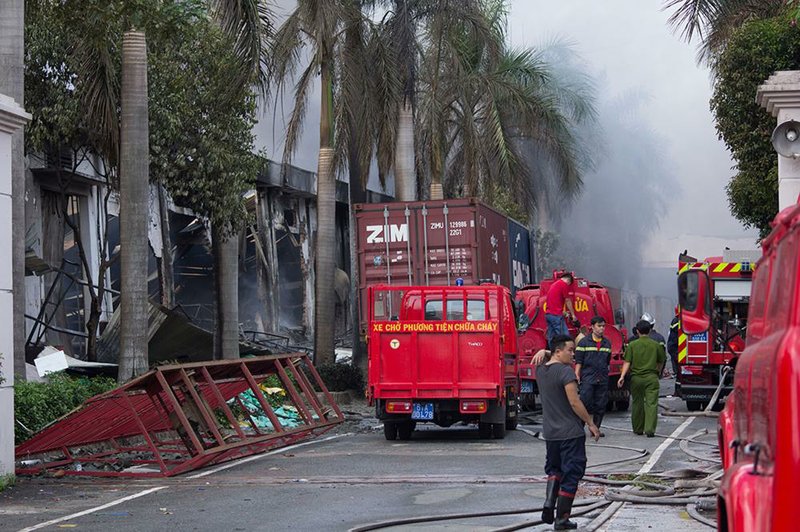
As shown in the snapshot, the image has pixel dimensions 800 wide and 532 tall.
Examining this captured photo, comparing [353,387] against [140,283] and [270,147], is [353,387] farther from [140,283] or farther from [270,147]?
[270,147]

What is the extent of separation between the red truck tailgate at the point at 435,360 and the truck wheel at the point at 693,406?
6.84 meters

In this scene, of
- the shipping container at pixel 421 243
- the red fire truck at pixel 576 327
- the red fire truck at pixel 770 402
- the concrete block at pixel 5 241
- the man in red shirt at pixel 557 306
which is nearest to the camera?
the red fire truck at pixel 770 402

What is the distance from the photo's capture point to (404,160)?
3081 cm

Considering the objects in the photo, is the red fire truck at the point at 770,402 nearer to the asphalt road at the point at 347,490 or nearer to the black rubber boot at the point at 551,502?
the black rubber boot at the point at 551,502

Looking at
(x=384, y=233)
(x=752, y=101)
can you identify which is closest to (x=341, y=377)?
(x=384, y=233)

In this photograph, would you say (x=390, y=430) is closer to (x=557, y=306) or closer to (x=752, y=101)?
(x=557, y=306)

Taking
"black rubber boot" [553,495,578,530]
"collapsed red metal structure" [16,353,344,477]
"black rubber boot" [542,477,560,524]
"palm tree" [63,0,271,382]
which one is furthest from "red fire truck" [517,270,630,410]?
"black rubber boot" [553,495,578,530]

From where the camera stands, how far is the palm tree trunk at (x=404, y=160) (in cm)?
3070

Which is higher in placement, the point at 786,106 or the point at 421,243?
the point at 786,106

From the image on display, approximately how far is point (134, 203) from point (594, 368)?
300 inches

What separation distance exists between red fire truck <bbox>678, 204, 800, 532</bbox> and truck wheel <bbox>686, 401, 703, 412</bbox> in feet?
58.8

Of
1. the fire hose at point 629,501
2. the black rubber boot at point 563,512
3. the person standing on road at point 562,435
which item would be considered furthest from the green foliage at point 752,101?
the black rubber boot at point 563,512

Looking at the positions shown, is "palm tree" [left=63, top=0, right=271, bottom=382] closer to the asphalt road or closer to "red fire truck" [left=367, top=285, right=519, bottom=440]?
the asphalt road

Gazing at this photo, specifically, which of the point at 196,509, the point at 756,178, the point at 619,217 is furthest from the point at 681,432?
the point at 619,217
